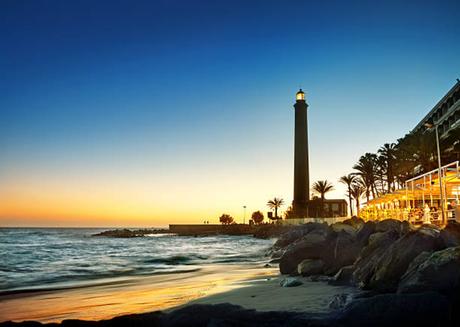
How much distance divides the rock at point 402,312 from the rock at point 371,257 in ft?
11.9

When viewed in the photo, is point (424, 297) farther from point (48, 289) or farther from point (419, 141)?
point (419, 141)

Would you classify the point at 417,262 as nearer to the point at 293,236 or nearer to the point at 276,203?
Answer: the point at 293,236

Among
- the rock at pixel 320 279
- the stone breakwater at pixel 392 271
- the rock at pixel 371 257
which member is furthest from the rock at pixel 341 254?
the rock at pixel 371 257

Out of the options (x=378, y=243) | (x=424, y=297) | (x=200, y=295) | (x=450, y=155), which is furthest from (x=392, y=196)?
(x=424, y=297)

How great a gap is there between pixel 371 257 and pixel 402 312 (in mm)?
5241

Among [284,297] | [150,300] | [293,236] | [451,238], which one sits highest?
[451,238]

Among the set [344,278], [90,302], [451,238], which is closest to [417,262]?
[451,238]

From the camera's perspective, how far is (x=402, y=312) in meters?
5.68

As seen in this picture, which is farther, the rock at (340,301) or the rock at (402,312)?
the rock at (340,301)

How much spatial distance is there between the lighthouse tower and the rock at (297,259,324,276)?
60.3 meters

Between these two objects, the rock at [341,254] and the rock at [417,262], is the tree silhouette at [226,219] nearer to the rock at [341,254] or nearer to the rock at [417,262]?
the rock at [341,254]

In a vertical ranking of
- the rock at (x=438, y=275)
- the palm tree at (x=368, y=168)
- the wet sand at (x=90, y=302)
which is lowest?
the wet sand at (x=90, y=302)

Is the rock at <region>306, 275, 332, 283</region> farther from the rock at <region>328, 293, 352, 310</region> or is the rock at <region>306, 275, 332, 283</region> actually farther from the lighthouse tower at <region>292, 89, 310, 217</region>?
the lighthouse tower at <region>292, 89, 310, 217</region>

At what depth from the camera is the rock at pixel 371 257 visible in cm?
966
